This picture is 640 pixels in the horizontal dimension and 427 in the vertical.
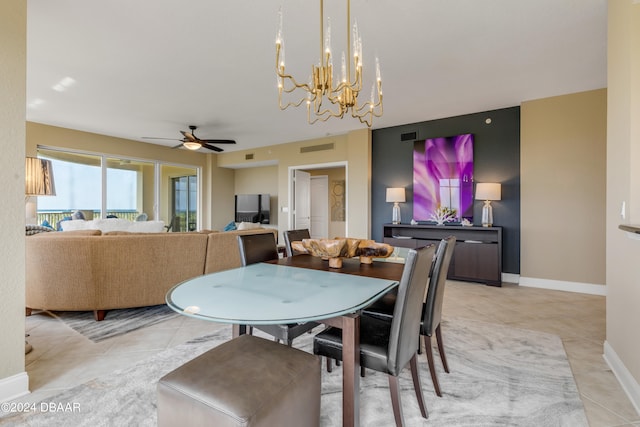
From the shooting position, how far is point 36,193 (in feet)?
8.29

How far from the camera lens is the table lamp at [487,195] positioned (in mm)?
4332

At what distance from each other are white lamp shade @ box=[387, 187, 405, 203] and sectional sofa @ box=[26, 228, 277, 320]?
11.1ft

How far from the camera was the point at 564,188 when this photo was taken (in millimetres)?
4059

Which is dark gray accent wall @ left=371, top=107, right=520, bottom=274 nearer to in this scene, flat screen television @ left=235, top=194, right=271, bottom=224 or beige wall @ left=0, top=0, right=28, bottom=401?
flat screen television @ left=235, top=194, right=271, bottom=224

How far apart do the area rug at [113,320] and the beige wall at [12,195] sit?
79cm

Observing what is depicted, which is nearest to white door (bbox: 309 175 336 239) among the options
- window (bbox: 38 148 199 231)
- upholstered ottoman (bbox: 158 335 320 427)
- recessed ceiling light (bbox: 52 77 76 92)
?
window (bbox: 38 148 199 231)

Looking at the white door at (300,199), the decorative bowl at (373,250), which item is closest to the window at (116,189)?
the white door at (300,199)

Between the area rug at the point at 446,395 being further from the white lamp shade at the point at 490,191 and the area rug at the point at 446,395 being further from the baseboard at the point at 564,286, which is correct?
the white lamp shade at the point at 490,191

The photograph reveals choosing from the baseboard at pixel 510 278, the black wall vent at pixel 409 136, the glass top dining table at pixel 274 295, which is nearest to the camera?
the glass top dining table at pixel 274 295

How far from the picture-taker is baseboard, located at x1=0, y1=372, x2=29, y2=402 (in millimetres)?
1676

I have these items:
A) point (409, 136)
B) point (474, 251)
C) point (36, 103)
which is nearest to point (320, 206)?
point (409, 136)

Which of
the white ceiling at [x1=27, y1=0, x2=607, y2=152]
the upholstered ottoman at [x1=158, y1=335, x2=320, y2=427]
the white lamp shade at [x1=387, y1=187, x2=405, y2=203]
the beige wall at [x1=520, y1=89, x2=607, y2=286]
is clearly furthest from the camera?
the white lamp shade at [x1=387, y1=187, x2=405, y2=203]

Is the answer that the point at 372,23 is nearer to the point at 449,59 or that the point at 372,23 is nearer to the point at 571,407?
the point at 449,59

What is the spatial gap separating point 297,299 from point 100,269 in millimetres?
2526
